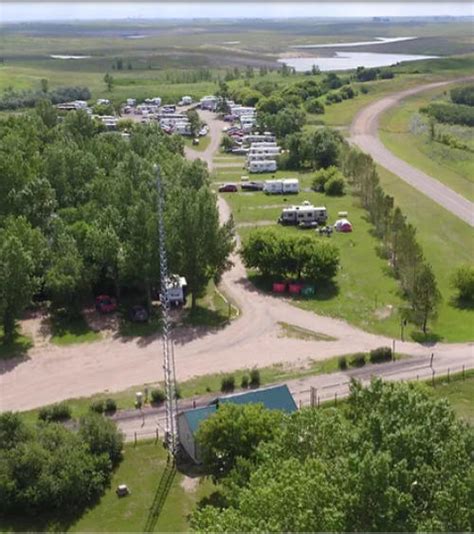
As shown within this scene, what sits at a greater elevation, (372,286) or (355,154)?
(355,154)

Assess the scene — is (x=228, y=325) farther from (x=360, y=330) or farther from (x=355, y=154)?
(x=355, y=154)

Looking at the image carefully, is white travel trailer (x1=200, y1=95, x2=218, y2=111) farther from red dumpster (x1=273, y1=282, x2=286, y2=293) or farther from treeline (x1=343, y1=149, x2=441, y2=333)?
red dumpster (x1=273, y1=282, x2=286, y2=293)

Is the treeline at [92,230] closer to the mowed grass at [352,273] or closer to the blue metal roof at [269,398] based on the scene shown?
the mowed grass at [352,273]

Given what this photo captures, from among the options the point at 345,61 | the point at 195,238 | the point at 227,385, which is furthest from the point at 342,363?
the point at 345,61

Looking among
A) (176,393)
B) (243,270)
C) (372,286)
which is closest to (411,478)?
(176,393)

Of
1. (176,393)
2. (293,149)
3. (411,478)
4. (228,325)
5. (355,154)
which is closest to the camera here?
(411,478)

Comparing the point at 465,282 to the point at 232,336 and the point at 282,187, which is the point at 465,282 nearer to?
the point at 232,336

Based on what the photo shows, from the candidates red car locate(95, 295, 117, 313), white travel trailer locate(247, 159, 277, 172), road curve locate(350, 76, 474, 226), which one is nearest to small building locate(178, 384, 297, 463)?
red car locate(95, 295, 117, 313)

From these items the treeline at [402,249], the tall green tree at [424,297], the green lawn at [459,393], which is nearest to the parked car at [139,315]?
the treeline at [402,249]
